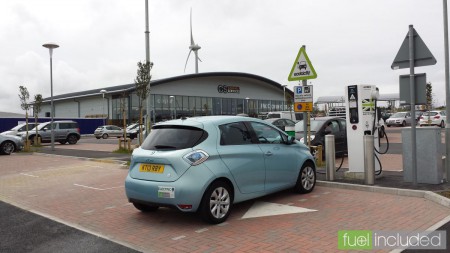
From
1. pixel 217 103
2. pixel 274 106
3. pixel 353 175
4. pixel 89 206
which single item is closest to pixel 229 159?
pixel 89 206

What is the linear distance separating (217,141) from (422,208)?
3466 millimetres

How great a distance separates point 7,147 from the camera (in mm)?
19891

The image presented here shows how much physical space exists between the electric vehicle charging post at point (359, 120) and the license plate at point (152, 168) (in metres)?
4.91

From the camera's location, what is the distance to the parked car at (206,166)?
17.7ft

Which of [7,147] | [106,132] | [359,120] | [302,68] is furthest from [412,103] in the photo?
[106,132]

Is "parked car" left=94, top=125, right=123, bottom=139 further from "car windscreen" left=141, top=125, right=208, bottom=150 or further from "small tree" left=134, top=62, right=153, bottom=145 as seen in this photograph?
"car windscreen" left=141, top=125, right=208, bottom=150

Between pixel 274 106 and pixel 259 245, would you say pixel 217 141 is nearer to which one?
pixel 259 245

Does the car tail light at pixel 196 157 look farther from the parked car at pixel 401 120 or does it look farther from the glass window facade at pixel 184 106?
the glass window facade at pixel 184 106

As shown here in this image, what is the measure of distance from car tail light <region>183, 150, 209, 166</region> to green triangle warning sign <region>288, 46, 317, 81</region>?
457 centimetres

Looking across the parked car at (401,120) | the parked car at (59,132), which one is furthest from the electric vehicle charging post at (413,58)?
the parked car at (401,120)

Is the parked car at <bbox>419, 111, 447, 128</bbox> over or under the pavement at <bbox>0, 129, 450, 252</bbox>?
over

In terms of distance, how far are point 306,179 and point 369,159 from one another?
1.42 m

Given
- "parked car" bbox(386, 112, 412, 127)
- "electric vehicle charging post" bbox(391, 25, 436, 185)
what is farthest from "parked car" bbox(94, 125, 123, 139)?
"electric vehicle charging post" bbox(391, 25, 436, 185)

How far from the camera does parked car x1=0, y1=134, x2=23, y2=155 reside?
1977 cm
